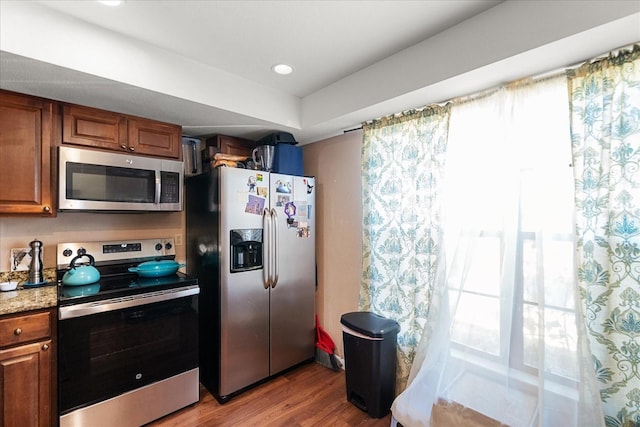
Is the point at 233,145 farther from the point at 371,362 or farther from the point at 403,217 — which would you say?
the point at 371,362

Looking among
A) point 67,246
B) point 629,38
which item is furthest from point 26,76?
point 629,38

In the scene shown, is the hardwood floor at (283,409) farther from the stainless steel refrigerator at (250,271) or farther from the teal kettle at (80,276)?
the teal kettle at (80,276)

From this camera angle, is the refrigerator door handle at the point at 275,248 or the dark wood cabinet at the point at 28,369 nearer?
the dark wood cabinet at the point at 28,369

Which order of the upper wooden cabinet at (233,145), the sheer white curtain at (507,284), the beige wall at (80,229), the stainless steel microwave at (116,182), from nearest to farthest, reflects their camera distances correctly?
the sheer white curtain at (507,284), the stainless steel microwave at (116,182), the beige wall at (80,229), the upper wooden cabinet at (233,145)

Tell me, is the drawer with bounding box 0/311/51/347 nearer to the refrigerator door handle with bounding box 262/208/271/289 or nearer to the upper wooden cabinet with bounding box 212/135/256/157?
the refrigerator door handle with bounding box 262/208/271/289

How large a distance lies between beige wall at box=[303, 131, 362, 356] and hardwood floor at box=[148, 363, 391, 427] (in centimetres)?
46

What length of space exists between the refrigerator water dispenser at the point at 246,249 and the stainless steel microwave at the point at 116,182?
22.0 inches

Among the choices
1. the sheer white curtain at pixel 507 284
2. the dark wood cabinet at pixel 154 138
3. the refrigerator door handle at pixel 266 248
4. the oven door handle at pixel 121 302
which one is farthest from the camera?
the refrigerator door handle at pixel 266 248

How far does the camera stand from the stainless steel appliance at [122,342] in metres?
1.73

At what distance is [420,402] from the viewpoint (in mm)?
1899

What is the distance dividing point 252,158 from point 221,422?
215cm

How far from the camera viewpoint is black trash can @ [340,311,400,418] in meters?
2.04

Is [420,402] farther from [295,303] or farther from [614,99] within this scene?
[614,99]

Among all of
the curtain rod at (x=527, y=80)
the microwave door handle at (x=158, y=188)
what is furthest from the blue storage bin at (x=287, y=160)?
the curtain rod at (x=527, y=80)
